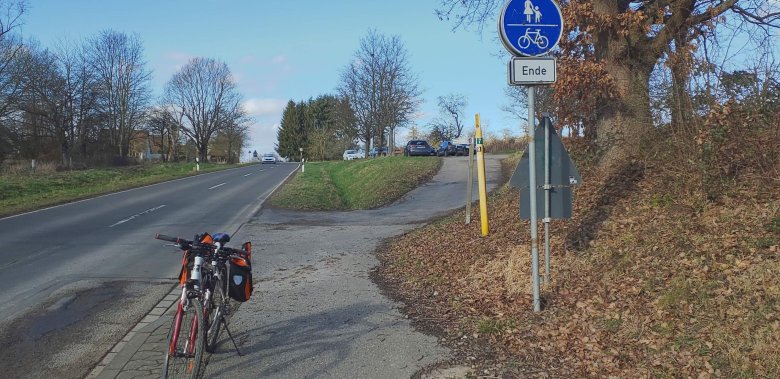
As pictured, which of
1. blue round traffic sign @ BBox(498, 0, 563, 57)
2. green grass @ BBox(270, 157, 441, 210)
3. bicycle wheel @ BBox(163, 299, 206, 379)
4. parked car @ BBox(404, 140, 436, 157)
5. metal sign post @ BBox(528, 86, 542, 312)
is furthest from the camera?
parked car @ BBox(404, 140, 436, 157)

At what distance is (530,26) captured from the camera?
5570mm

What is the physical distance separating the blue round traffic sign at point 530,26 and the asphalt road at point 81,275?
15.7 ft

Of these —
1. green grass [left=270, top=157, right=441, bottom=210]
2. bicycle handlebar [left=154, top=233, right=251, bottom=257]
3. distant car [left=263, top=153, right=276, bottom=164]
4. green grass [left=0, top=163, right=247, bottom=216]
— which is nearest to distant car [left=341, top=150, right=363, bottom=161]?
distant car [left=263, top=153, right=276, bottom=164]

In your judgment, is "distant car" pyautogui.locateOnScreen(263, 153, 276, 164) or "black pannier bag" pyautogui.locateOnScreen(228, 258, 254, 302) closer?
"black pannier bag" pyautogui.locateOnScreen(228, 258, 254, 302)

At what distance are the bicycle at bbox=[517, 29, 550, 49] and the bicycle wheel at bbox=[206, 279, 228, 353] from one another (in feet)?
11.7

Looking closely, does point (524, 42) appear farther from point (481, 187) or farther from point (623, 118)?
point (481, 187)

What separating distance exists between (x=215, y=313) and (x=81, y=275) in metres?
4.74

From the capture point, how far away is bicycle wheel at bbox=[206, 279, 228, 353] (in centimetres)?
468

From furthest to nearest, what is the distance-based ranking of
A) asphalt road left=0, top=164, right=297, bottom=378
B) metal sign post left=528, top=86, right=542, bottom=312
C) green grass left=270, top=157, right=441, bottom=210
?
green grass left=270, top=157, right=441, bottom=210, metal sign post left=528, top=86, right=542, bottom=312, asphalt road left=0, top=164, right=297, bottom=378

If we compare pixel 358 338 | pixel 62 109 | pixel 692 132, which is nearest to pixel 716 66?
pixel 692 132

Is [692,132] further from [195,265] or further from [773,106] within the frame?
[195,265]

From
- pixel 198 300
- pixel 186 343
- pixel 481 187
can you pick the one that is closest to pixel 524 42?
pixel 198 300

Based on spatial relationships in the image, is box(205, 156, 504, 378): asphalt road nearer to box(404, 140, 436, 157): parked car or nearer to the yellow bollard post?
the yellow bollard post

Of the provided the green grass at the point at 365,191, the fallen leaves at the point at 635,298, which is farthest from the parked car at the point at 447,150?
the fallen leaves at the point at 635,298
